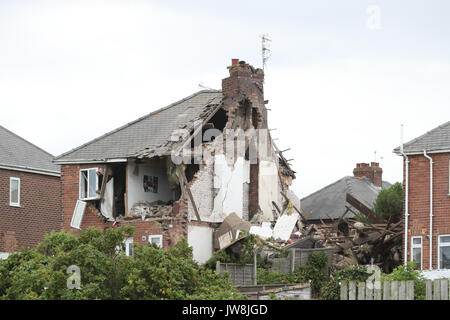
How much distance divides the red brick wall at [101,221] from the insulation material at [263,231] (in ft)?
10.7

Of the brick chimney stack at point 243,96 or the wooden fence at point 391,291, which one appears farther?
the brick chimney stack at point 243,96

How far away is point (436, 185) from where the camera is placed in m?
34.7

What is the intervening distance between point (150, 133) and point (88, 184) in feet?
11.8

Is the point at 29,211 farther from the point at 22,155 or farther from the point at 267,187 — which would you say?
the point at 267,187

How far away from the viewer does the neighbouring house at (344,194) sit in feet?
170

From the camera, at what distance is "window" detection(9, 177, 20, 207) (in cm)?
4325

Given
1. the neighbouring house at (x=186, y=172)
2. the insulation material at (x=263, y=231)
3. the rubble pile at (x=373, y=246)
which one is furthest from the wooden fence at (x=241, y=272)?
the rubble pile at (x=373, y=246)

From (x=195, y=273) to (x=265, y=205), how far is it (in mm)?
16217

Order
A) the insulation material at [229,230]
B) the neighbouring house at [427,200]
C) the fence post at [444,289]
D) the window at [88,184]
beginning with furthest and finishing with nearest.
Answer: the window at [88,184], the insulation material at [229,230], the neighbouring house at [427,200], the fence post at [444,289]

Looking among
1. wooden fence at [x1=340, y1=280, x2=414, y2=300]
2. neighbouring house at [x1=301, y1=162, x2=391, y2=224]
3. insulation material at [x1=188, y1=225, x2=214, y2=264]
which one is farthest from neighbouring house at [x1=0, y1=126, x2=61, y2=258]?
wooden fence at [x1=340, y1=280, x2=414, y2=300]

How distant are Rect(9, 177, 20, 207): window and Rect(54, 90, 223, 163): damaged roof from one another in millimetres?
3949

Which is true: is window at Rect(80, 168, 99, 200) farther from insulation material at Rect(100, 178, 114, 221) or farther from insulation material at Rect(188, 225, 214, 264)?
insulation material at Rect(188, 225, 214, 264)

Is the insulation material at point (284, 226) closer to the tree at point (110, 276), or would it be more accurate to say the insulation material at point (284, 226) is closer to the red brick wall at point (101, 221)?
the red brick wall at point (101, 221)

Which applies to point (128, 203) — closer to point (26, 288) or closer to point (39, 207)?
point (39, 207)
